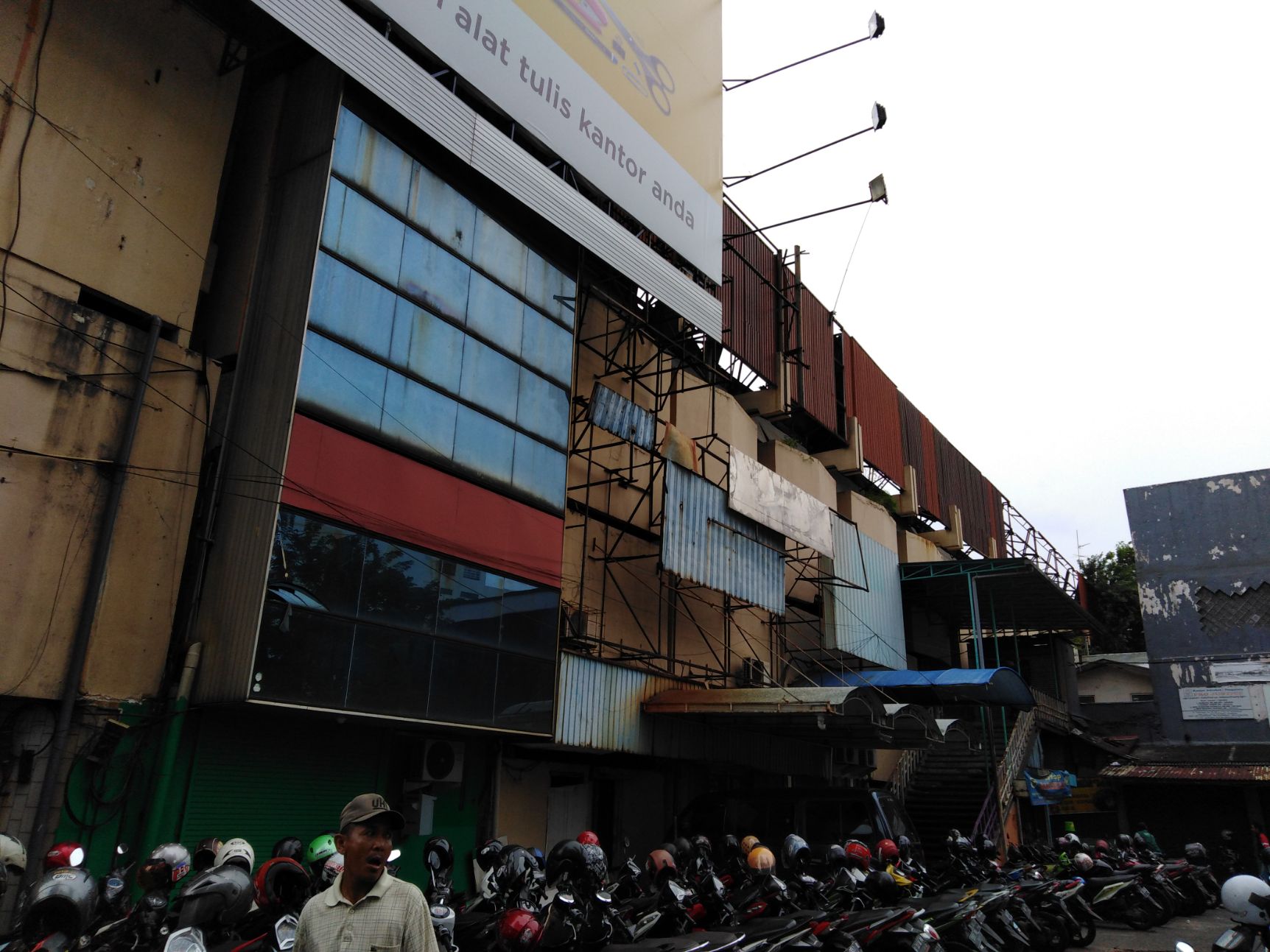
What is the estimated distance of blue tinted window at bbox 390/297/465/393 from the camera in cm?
1192

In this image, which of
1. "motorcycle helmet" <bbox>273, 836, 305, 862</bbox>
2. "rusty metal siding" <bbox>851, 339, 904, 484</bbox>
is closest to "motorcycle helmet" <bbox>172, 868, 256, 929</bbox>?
"motorcycle helmet" <bbox>273, 836, 305, 862</bbox>

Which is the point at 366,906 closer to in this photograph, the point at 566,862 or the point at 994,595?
the point at 566,862

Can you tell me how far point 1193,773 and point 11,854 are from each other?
2537 cm

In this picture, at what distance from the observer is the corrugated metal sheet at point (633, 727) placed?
13734 millimetres

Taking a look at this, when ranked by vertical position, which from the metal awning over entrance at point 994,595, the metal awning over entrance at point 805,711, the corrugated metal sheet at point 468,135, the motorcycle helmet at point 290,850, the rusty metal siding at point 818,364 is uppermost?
the rusty metal siding at point 818,364

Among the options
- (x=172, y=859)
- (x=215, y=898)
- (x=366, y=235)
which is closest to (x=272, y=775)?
(x=172, y=859)

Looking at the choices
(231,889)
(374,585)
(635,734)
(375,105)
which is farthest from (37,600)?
(635,734)

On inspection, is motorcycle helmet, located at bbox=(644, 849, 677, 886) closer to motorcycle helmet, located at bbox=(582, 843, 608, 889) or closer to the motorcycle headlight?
motorcycle helmet, located at bbox=(582, 843, 608, 889)

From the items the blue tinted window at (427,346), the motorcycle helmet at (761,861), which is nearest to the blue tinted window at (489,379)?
the blue tinted window at (427,346)

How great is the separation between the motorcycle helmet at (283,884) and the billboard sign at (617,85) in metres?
10.4

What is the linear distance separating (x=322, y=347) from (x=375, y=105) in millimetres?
3714

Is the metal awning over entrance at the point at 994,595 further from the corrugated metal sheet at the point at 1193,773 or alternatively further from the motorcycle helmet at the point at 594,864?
the motorcycle helmet at the point at 594,864

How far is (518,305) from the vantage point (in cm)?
1416

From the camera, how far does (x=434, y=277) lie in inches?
498
